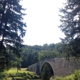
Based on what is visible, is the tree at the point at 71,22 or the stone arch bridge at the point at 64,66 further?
the stone arch bridge at the point at 64,66

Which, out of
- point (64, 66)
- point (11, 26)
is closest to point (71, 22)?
point (11, 26)

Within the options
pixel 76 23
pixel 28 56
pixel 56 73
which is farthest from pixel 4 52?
pixel 28 56

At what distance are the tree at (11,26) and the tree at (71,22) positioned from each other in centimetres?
425

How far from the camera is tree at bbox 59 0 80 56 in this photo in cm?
1636

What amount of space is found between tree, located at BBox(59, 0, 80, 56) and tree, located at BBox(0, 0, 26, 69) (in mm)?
4245

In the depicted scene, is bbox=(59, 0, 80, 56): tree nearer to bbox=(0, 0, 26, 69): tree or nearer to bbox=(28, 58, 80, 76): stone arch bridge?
bbox=(0, 0, 26, 69): tree

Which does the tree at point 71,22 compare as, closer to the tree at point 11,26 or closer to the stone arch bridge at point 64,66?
the tree at point 11,26

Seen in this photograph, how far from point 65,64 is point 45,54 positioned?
37.2 metres

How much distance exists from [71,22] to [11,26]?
5449 mm

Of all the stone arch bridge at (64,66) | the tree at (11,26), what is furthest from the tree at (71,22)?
the stone arch bridge at (64,66)

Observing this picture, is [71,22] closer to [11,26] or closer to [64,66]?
[11,26]

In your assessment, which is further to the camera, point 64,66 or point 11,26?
point 64,66

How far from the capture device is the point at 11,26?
14477mm

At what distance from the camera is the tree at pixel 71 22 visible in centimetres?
1636
